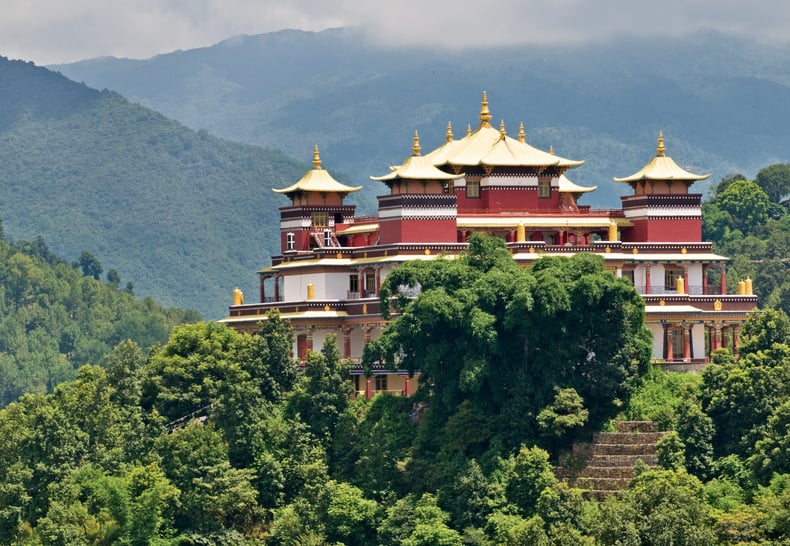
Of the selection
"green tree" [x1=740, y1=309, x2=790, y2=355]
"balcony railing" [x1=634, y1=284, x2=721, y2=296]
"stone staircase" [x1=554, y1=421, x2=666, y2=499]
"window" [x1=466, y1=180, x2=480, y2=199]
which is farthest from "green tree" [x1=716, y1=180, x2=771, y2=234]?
"stone staircase" [x1=554, y1=421, x2=666, y2=499]

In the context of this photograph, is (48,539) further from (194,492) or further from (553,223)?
(553,223)

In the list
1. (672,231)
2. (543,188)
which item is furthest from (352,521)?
(672,231)

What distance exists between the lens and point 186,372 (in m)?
77.9

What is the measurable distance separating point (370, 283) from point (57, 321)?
236 feet

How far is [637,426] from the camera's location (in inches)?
2820

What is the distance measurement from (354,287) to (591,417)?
11.5 meters

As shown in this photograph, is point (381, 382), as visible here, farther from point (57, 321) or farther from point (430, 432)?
point (57, 321)

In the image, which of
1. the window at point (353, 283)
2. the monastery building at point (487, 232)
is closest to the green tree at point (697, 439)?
the monastery building at point (487, 232)

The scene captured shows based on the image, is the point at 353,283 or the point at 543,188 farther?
the point at 543,188

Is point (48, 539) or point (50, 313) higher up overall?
point (50, 313)

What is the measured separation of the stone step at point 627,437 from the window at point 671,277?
10.1 metres

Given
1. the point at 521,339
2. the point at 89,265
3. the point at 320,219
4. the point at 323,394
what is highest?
the point at 89,265

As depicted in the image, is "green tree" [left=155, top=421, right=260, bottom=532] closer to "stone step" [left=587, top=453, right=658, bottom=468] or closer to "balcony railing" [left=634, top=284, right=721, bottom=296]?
"stone step" [left=587, top=453, right=658, bottom=468]

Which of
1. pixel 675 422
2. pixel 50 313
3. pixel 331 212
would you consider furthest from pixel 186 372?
pixel 50 313
